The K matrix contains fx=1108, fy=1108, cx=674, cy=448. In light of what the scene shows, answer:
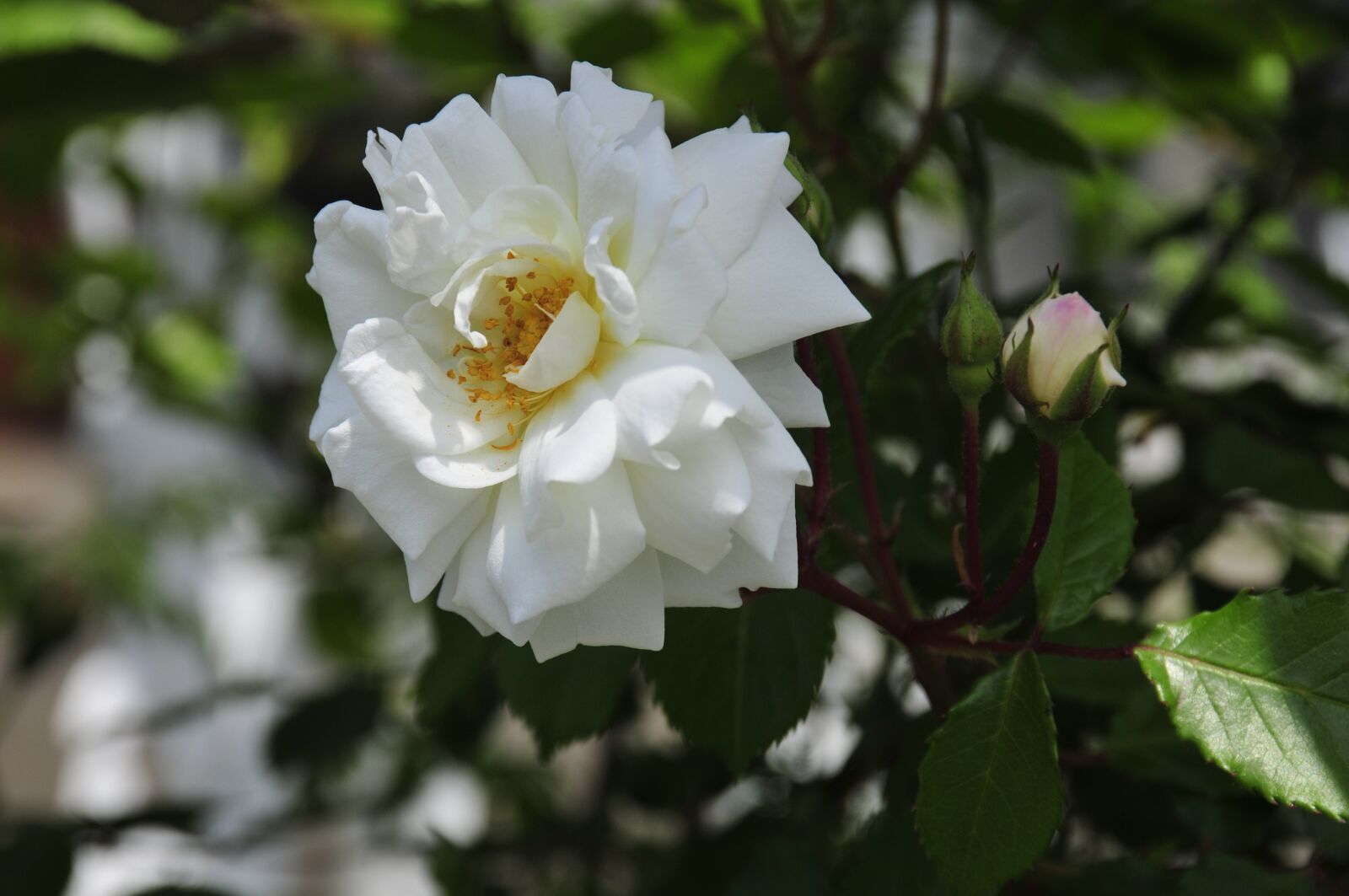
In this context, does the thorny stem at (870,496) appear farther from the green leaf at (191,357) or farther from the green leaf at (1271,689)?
the green leaf at (191,357)

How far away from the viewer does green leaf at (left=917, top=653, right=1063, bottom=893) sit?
37 centimetres

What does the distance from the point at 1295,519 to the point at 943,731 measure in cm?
58

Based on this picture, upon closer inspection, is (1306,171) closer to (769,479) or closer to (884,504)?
(884,504)

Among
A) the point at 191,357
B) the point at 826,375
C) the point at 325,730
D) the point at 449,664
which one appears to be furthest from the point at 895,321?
the point at 191,357

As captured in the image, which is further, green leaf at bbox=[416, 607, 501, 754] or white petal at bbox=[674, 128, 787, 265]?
green leaf at bbox=[416, 607, 501, 754]

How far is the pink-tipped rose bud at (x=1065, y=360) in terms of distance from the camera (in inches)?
13.4

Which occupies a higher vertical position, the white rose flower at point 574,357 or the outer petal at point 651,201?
the outer petal at point 651,201

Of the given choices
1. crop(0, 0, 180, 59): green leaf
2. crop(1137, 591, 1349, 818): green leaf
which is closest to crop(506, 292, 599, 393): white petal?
crop(1137, 591, 1349, 818): green leaf

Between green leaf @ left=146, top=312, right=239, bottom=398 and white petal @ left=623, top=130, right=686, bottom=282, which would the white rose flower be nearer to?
white petal @ left=623, top=130, right=686, bottom=282

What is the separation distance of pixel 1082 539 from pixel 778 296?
152mm

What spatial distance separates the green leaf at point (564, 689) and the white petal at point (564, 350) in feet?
0.52

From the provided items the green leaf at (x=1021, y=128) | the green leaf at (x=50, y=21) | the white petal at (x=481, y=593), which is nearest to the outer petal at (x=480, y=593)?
the white petal at (x=481, y=593)

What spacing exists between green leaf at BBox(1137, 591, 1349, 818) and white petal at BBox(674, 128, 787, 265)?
0.66 ft

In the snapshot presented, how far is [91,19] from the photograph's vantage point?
1.22m
